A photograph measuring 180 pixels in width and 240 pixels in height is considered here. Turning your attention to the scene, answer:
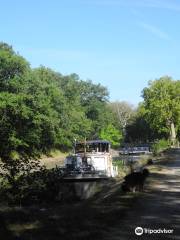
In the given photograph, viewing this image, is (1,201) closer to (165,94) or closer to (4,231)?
(4,231)

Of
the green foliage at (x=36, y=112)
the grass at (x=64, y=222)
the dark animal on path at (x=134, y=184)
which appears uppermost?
the green foliage at (x=36, y=112)

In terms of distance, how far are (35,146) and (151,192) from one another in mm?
4754

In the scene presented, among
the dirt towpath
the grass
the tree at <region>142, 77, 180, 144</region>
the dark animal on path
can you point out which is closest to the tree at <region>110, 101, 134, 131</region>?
the tree at <region>142, 77, 180, 144</region>

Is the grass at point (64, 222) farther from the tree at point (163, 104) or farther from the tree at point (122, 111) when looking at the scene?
the tree at point (122, 111)

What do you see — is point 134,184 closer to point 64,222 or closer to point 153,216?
point 153,216

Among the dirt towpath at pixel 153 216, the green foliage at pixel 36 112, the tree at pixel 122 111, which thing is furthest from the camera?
the tree at pixel 122 111

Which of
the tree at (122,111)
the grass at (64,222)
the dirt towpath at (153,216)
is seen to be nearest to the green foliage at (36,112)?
the grass at (64,222)

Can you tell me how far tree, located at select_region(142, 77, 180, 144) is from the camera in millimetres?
108875

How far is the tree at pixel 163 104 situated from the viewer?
357 ft

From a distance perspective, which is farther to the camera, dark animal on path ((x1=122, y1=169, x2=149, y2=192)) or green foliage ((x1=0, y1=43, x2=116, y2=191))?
dark animal on path ((x1=122, y1=169, x2=149, y2=192))

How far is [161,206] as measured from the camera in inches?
525

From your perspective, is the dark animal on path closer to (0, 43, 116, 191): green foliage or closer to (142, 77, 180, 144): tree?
(0, 43, 116, 191): green foliage

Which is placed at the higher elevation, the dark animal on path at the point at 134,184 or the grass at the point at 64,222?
the dark animal on path at the point at 134,184

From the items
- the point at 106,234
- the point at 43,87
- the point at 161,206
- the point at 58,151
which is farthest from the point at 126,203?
the point at 58,151
